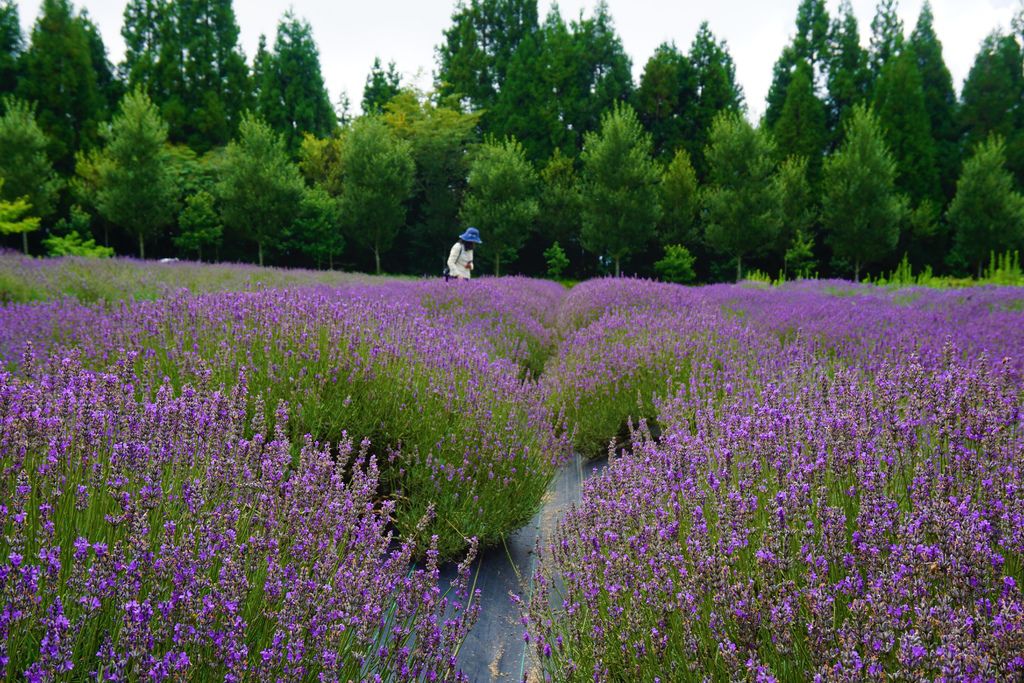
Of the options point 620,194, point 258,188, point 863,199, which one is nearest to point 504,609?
point 620,194

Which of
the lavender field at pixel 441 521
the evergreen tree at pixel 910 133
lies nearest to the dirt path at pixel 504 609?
the lavender field at pixel 441 521

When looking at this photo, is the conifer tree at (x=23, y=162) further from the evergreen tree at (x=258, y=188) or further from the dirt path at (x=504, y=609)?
the dirt path at (x=504, y=609)

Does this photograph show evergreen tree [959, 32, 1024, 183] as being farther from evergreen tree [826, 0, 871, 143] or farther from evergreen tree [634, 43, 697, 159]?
evergreen tree [634, 43, 697, 159]

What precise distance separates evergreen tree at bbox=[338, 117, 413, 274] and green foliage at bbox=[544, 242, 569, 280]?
6.27 m

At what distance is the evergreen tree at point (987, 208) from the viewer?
2614cm

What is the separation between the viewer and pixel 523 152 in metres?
27.5

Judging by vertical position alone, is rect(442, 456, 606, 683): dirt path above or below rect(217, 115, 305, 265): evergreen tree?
below

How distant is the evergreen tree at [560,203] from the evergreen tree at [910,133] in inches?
572

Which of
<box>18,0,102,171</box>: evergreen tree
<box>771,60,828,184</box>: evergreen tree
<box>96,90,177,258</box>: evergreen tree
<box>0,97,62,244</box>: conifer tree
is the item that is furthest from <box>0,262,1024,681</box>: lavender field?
<box>771,60,828,184</box>: evergreen tree

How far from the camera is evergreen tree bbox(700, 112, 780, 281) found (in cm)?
2475

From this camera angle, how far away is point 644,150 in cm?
2578

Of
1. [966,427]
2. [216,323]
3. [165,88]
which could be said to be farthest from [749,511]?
[165,88]

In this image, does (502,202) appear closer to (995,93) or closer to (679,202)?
(679,202)

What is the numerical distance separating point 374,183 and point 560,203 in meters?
7.79
